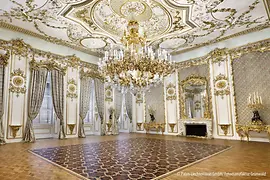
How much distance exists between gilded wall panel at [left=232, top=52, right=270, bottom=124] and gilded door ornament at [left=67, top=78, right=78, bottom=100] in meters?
6.81

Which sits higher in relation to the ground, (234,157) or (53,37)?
(53,37)

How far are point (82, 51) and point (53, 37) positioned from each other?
1.85 meters

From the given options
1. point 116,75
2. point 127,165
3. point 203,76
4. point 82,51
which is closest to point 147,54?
point 116,75

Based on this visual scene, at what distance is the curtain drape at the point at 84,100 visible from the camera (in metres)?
8.44

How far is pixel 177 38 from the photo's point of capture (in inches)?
300

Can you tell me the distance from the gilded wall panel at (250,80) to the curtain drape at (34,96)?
7.64m

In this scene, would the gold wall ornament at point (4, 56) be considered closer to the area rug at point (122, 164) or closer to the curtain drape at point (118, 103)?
the area rug at point (122, 164)

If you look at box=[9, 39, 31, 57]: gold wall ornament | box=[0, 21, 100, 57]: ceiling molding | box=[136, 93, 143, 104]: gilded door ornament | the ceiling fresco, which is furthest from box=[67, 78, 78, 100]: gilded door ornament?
box=[136, 93, 143, 104]: gilded door ornament

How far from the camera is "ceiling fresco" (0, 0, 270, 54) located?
521 centimetres

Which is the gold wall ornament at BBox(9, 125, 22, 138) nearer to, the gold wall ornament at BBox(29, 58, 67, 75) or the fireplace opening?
the gold wall ornament at BBox(29, 58, 67, 75)

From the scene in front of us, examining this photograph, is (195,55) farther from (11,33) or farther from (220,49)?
(11,33)

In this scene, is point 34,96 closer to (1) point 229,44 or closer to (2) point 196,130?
(2) point 196,130

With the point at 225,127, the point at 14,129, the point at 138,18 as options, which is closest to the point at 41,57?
the point at 14,129

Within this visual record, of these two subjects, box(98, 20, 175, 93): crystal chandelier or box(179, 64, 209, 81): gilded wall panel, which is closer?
box(98, 20, 175, 93): crystal chandelier
